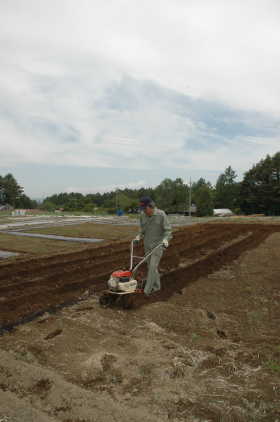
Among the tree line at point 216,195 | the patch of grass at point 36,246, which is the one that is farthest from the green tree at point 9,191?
the patch of grass at point 36,246

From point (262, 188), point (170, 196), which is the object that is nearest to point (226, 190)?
point (170, 196)

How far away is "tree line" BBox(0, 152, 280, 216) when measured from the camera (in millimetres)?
65031

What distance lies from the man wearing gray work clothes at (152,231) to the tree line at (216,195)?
4751cm

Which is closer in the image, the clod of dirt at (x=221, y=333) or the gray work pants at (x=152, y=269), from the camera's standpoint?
the clod of dirt at (x=221, y=333)

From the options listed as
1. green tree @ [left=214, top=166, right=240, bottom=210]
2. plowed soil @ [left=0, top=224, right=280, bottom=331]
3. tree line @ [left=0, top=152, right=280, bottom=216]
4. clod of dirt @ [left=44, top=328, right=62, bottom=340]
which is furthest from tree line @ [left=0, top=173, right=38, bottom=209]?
clod of dirt @ [left=44, top=328, right=62, bottom=340]

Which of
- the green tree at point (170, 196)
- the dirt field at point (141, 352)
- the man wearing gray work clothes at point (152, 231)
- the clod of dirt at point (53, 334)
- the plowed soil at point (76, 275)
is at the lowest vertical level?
the dirt field at point (141, 352)

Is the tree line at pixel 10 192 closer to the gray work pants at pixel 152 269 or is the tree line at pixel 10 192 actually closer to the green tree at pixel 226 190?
the green tree at pixel 226 190

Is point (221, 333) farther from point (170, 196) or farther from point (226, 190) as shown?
point (226, 190)

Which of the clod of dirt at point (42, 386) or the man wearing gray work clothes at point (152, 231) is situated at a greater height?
the man wearing gray work clothes at point (152, 231)

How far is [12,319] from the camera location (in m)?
5.23

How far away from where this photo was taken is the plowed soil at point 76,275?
19.8ft

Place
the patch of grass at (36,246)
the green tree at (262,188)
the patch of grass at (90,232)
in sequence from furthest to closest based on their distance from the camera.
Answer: the green tree at (262,188) < the patch of grass at (90,232) < the patch of grass at (36,246)

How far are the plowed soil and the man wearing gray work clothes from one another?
0.50 meters

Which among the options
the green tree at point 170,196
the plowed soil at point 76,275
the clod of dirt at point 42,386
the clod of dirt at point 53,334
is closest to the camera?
the clod of dirt at point 42,386
